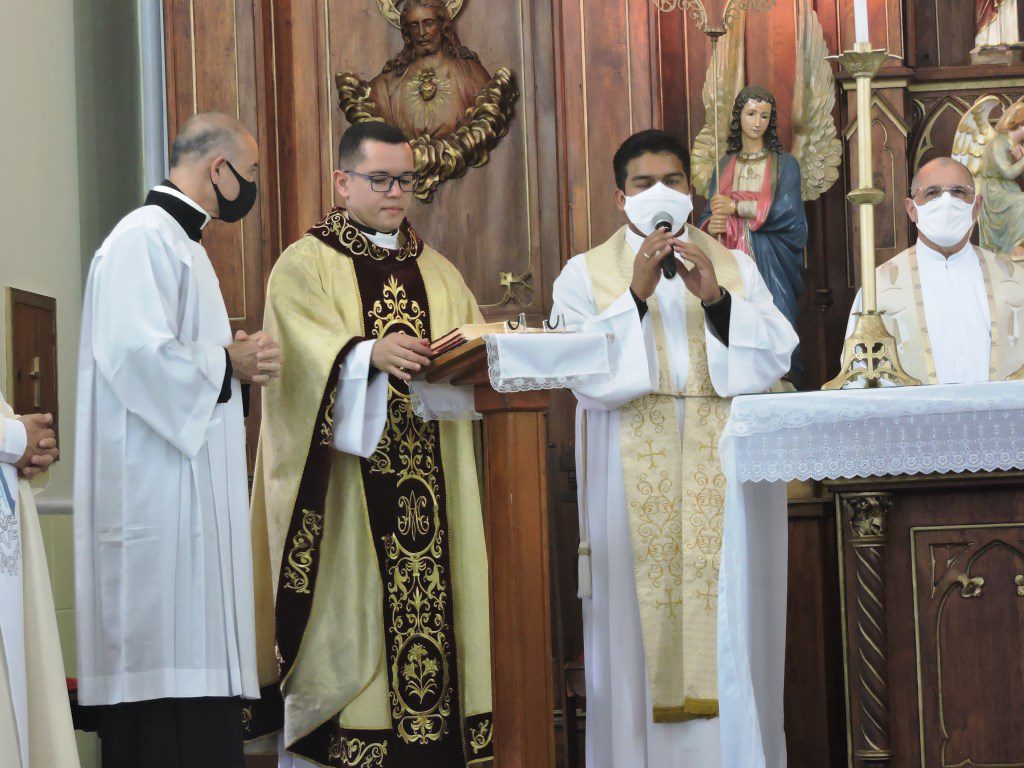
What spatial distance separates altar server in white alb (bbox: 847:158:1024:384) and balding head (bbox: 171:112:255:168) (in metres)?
2.48

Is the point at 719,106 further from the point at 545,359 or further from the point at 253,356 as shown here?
the point at 545,359

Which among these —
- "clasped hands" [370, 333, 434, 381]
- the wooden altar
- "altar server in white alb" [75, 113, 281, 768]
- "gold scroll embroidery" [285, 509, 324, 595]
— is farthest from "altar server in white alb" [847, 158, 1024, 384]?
"altar server in white alb" [75, 113, 281, 768]

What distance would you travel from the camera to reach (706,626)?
490 cm

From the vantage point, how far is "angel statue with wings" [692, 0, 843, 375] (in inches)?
247

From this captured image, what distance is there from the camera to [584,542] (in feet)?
16.7

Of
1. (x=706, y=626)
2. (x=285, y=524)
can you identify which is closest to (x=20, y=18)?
(x=285, y=524)

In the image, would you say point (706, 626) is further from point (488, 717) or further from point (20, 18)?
point (20, 18)

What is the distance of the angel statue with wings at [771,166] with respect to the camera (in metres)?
6.27

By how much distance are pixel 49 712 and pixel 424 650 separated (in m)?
1.46

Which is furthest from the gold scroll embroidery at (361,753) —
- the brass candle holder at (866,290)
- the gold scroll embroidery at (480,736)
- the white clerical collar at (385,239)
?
the brass candle holder at (866,290)

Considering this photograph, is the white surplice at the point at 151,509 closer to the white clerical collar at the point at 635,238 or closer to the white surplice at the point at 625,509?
the white surplice at the point at 625,509

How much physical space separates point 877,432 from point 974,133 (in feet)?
9.52

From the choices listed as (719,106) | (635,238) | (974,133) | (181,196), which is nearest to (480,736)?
(635,238)

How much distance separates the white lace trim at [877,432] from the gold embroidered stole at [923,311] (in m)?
1.91
